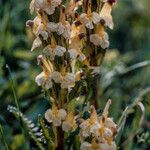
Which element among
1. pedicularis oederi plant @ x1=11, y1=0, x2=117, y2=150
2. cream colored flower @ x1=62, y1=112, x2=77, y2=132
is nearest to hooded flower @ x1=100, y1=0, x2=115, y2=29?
pedicularis oederi plant @ x1=11, y1=0, x2=117, y2=150

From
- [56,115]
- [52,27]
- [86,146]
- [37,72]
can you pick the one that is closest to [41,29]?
[52,27]

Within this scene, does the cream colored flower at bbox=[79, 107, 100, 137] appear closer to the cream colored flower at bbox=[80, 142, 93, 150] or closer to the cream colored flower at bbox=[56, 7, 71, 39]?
the cream colored flower at bbox=[80, 142, 93, 150]

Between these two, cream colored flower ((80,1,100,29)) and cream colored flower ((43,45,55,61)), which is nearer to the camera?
cream colored flower ((43,45,55,61))

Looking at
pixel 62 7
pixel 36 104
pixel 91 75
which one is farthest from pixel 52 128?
pixel 36 104

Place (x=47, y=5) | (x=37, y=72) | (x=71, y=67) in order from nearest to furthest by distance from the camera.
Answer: (x=47, y=5)
(x=71, y=67)
(x=37, y=72)

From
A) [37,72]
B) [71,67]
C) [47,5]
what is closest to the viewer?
[47,5]

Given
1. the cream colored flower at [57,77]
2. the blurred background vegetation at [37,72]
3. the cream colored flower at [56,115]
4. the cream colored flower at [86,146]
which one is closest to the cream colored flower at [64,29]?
the cream colored flower at [57,77]

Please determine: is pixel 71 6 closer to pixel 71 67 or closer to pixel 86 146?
pixel 71 67
